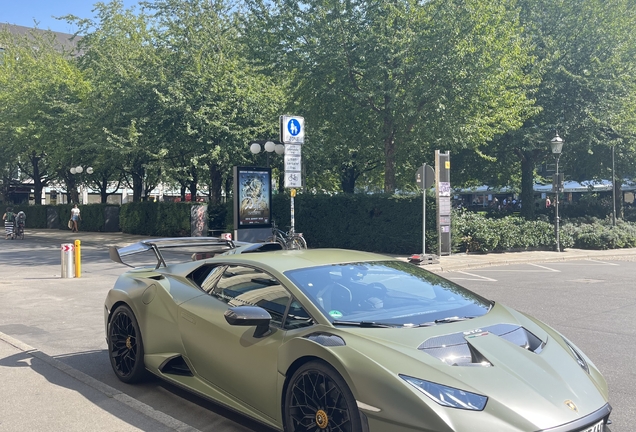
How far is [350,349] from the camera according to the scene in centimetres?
340

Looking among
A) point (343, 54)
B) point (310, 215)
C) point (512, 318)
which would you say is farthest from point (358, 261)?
point (310, 215)

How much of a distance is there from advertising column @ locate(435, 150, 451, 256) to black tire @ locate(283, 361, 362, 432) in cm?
1523

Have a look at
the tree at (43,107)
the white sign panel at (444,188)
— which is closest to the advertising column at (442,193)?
the white sign panel at (444,188)

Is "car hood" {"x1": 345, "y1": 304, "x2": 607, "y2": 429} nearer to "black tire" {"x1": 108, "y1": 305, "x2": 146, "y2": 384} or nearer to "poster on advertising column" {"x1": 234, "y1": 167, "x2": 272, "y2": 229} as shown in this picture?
"black tire" {"x1": 108, "y1": 305, "x2": 146, "y2": 384}

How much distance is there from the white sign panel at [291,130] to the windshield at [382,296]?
1174 cm

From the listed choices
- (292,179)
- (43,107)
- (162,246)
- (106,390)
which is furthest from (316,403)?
(43,107)

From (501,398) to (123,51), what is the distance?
32.6m

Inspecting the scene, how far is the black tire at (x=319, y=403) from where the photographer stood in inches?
129

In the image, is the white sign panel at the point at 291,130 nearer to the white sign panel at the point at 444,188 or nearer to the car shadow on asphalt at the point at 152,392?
the white sign panel at the point at 444,188

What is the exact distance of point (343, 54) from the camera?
19672mm

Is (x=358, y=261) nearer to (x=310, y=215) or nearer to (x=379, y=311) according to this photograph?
(x=379, y=311)

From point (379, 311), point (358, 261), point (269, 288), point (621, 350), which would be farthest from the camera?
point (621, 350)

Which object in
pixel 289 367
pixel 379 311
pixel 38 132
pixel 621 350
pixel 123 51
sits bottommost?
pixel 621 350

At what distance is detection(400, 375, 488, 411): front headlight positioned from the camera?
296 cm
